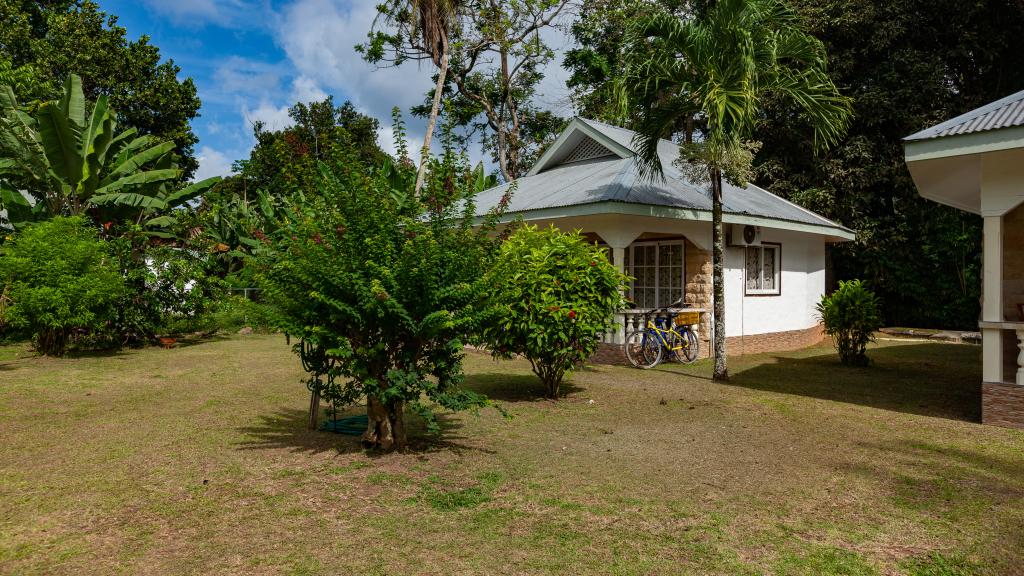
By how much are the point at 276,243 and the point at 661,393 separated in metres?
5.89

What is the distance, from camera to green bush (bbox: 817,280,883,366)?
12367 millimetres

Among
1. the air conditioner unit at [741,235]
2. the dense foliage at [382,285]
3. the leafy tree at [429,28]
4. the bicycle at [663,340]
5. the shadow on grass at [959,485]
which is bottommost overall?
the shadow on grass at [959,485]

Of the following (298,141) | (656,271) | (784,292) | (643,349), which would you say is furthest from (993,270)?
(298,141)

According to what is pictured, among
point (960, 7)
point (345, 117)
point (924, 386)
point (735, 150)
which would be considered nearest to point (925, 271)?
point (960, 7)

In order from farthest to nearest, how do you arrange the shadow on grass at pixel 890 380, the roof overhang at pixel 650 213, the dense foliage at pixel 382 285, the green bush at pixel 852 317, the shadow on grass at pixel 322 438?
1. the green bush at pixel 852 317
2. the roof overhang at pixel 650 213
3. the shadow on grass at pixel 890 380
4. the shadow on grass at pixel 322 438
5. the dense foliage at pixel 382 285

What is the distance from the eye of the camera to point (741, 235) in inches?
553

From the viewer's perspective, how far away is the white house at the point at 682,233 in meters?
12.5

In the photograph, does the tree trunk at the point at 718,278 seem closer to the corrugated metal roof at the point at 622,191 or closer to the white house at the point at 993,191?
the corrugated metal roof at the point at 622,191

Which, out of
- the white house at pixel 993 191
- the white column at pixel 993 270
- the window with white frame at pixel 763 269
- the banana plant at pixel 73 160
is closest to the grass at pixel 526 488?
the white house at pixel 993 191

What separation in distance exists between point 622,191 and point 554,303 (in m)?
4.85

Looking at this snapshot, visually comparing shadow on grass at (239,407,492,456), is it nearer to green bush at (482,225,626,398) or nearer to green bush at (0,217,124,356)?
green bush at (482,225,626,398)

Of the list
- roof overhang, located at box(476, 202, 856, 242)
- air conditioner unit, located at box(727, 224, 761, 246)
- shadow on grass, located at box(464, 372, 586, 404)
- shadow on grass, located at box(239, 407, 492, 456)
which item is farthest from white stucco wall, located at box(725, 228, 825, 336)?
shadow on grass, located at box(239, 407, 492, 456)

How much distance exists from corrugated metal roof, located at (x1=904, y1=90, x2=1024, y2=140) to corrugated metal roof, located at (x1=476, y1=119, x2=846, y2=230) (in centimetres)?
491

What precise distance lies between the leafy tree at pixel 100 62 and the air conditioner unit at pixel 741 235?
77.2 ft
